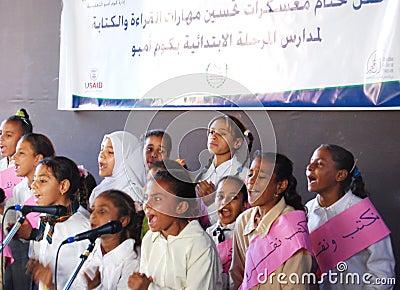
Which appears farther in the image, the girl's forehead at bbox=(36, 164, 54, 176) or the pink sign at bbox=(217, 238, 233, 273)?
the girl's forehead at bbox=(36, 164, 54, 176)

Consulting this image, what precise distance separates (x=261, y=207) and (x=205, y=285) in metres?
0.34

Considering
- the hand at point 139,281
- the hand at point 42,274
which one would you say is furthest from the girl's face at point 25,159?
the hand at point 139,281

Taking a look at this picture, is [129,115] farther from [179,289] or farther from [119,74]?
[179,289]

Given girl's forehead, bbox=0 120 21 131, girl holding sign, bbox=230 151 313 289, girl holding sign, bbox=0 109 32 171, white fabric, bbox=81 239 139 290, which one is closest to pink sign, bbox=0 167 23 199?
girl holding sign, bbox=0 109 32 171

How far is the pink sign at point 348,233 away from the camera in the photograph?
262 centimetres

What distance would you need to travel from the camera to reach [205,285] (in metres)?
2.64

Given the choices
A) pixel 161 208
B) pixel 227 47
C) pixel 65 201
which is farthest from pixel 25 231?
pixel 227 47

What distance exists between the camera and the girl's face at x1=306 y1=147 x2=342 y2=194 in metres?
2.68

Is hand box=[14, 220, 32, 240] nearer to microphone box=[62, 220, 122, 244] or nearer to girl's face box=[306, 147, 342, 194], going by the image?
microphone box=[62, 220, 122, 244]

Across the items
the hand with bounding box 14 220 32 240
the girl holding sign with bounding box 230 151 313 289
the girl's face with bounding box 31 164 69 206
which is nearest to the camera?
the girl holding sign with bounding box 230 151 313 289

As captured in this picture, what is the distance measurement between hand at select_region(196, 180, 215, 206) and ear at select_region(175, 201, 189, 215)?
0.52 ft

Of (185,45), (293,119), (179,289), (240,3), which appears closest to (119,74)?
(185,45)

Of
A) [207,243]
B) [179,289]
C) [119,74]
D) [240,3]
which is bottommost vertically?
[179,289]

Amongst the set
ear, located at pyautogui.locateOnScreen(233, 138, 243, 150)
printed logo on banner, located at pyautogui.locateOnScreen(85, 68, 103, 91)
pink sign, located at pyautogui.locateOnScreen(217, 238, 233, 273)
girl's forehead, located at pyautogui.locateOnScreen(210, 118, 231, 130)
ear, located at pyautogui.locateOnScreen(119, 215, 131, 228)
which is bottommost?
pink sign, located at pyautogui.locateOnScreen(217, 238, 233, 273)
